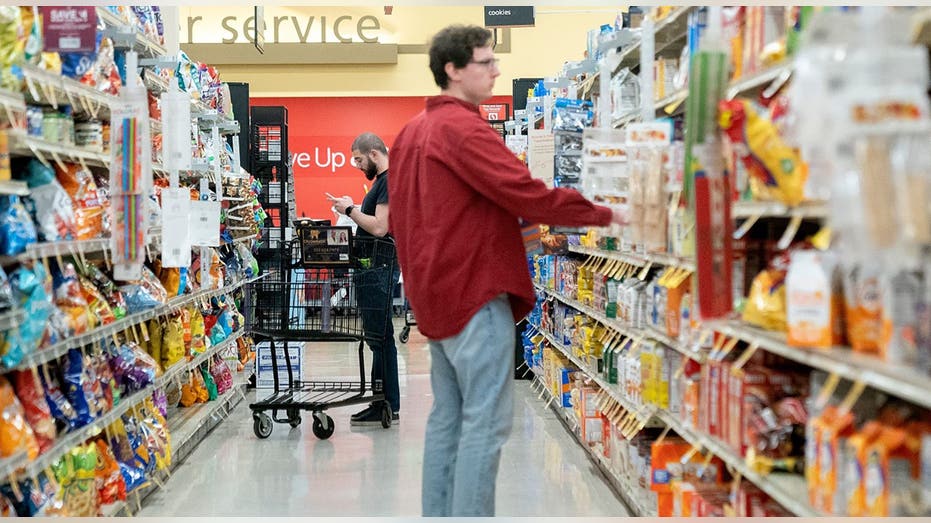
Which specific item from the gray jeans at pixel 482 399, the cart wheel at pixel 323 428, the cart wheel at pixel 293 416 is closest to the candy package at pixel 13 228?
the gray jeans at pixel 482 399

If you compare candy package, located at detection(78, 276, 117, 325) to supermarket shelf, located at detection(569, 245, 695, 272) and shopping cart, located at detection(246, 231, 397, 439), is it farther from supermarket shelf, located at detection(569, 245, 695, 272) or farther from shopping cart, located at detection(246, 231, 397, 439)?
supermarket shelf, located at detection(569, 245, 695, 272)

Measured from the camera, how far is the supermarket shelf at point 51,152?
10.4 feet

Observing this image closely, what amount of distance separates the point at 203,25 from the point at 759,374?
45.3ft

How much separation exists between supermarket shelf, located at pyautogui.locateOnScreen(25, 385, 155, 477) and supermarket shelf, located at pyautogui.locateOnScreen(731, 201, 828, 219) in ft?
7.35

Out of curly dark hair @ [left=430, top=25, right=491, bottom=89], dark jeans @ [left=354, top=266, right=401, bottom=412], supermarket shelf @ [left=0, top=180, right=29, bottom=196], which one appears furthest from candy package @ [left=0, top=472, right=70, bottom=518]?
dark jeans @ [left=354, top=266, right=401, bottom=412]

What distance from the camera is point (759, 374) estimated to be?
9.04ft

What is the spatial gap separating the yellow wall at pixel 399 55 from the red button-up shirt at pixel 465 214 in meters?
12.0

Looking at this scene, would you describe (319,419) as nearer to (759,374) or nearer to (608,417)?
(608,417)

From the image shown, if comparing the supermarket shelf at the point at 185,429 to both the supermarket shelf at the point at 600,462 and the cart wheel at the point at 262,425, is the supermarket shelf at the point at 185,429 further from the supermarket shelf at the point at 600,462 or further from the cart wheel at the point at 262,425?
the supermarket shelf at the point at 600,462

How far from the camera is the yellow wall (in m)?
15.1

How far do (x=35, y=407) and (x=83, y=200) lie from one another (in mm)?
865

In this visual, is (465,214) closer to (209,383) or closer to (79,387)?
(79,387)

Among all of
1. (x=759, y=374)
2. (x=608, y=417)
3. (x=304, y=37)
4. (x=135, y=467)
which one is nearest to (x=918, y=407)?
(x=759, y=374)

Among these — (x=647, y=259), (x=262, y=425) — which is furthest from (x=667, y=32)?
(x=262, y=425)
